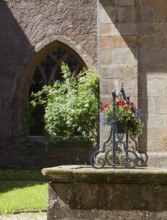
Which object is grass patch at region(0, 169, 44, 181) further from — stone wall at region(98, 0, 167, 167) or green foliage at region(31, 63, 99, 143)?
stone wall at region(98, 0, 167, 167)

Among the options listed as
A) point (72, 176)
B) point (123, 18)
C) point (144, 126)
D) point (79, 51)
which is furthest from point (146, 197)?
point (79, 51)

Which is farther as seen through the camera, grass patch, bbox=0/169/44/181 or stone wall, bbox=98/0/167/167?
grass patch, bbox=0/169/44/181

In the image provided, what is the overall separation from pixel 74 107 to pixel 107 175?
→ 20.4 feet

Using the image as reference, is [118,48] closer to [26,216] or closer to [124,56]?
[124,56]

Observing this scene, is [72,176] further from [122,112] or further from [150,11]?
[150,11]

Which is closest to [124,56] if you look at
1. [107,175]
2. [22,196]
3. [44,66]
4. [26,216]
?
[22,196]

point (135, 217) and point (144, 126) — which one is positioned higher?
point (144, 126)

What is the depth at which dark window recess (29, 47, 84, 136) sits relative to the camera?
12383 millimetres

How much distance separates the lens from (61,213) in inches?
147

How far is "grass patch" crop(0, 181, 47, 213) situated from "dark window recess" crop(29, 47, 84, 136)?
11.2 ft

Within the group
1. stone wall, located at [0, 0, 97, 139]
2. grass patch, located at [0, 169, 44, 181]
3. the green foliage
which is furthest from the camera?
stone wall, located at [0, 0, 97, 139]

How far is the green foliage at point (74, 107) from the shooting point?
31.4 feet

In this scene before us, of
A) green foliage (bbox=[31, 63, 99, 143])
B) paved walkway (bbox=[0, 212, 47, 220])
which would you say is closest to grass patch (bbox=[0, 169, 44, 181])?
green foliage (bbox=[31, 63, 99, 143])

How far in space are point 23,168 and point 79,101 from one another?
323cm
